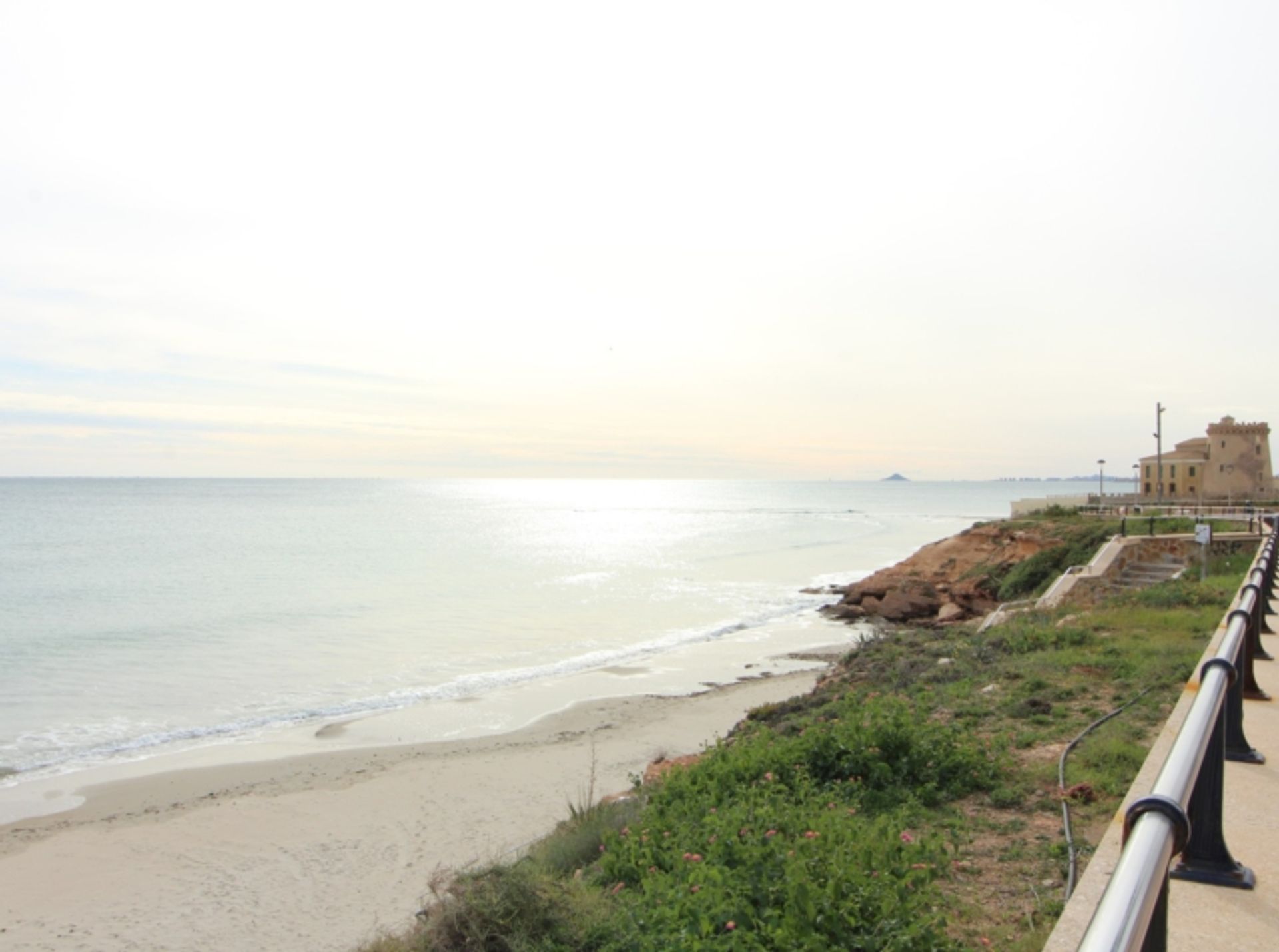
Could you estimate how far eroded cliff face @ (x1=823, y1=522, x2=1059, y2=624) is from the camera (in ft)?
96.9

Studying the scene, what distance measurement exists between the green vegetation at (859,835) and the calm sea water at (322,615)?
13641 mm

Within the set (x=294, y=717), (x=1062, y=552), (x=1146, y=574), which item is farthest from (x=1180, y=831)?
(x=1062, y=552)

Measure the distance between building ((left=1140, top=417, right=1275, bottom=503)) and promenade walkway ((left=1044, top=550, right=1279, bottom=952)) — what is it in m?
53.4

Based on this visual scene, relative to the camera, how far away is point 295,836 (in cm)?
1239

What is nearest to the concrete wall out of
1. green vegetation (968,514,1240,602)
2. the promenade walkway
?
green vegetation (968,514,1240,602)

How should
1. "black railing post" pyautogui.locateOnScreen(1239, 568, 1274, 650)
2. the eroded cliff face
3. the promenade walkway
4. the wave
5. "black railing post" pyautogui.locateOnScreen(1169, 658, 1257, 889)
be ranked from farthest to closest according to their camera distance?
1. the eroded cliff face
2. the wave
3. "black railing post" pyautogui.locateOnScreen(1239, 568, 1274, 650)
4. "black railing post" pyautogui.locateOnScreen(1169, 658, 1257, 889)
5. the promenade walkway

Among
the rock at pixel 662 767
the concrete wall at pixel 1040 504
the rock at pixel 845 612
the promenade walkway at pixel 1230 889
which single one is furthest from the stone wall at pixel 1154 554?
the concrete wall at pixel 1040 504

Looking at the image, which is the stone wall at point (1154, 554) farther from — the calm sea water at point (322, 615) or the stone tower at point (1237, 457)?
the stone tower at point (1237, 457)

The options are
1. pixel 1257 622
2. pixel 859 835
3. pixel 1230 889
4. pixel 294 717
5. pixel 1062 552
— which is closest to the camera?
pixel 1230 889

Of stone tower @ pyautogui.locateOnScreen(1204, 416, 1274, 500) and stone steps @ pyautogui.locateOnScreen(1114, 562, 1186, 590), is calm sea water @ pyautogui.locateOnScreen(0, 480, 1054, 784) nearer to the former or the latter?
stone steps @ pyautogui.locateOnScreen(1114, 562, 1186, 590)

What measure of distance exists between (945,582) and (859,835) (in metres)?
31.7

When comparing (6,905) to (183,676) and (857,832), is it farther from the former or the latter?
(183,676)

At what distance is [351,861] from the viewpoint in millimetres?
11430

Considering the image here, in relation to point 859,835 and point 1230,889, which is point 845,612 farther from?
point 1230,889
